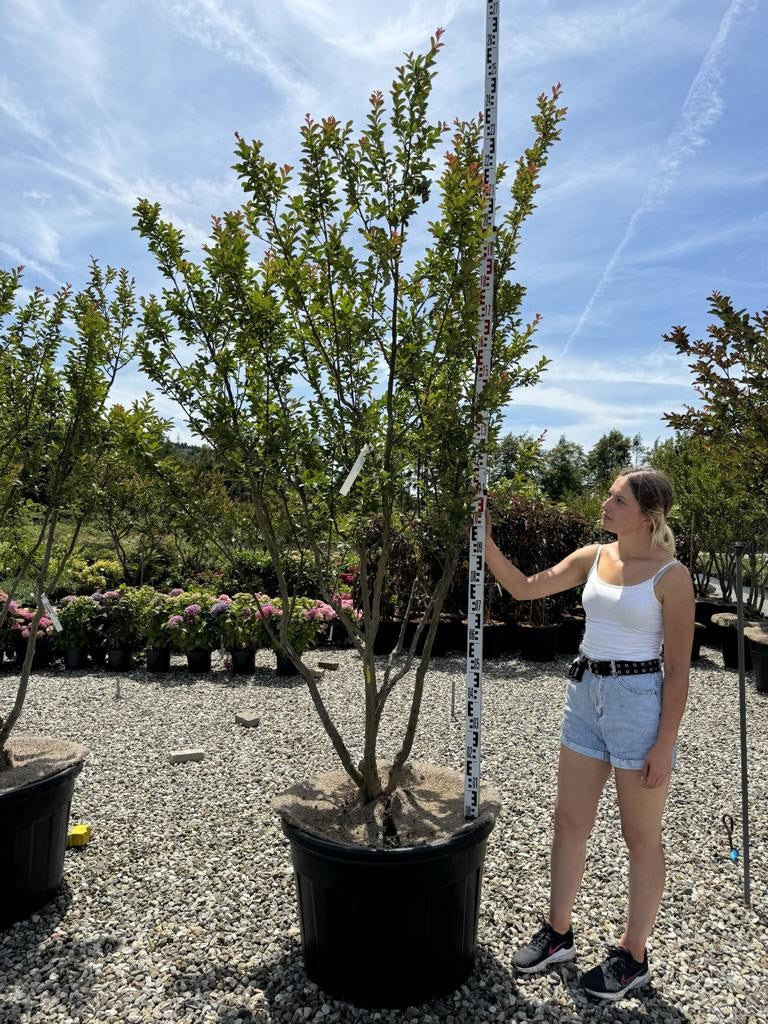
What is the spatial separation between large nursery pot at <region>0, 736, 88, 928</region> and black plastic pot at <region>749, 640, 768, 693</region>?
6865mm

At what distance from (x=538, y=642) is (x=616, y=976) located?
6579mm

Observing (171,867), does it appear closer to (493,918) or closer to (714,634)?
(493,918)

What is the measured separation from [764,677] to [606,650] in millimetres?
6051

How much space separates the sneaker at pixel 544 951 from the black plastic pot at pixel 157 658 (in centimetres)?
605

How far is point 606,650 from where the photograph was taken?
2594mm

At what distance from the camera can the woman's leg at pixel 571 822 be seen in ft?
8.78

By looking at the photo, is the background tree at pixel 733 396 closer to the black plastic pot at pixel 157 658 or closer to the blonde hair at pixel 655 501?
the blonde hair at pixel 655 501

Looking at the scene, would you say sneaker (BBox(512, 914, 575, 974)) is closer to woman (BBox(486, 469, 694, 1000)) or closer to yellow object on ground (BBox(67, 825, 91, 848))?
woman (BBox(486, 469, 694, 1000))

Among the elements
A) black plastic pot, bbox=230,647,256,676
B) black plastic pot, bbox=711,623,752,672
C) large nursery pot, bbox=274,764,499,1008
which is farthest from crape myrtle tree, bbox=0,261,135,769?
black plastic pot, bbox=711,623,752,672

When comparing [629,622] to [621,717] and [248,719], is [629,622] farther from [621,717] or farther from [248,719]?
[248,719]

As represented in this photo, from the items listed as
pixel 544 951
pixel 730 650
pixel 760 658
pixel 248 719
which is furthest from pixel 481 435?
pixel 730 650

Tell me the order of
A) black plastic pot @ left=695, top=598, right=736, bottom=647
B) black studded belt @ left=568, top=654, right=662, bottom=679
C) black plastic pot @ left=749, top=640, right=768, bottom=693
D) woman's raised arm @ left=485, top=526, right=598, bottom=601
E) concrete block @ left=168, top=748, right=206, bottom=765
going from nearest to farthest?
black studded belt @ left=568, top=654, right=662, bottom=679
woman's raised arm @ left=485, top=526, right=598, bottom=601
concrete block @ left=168, top=748, right=206, bottom=765
black plastic pot @ left=749, top=640, right=768, bottom=693
black plastic pot @ left=695, top=598, right=736, bottom=647

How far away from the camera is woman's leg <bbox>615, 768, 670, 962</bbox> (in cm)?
249

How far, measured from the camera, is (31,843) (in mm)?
3096
